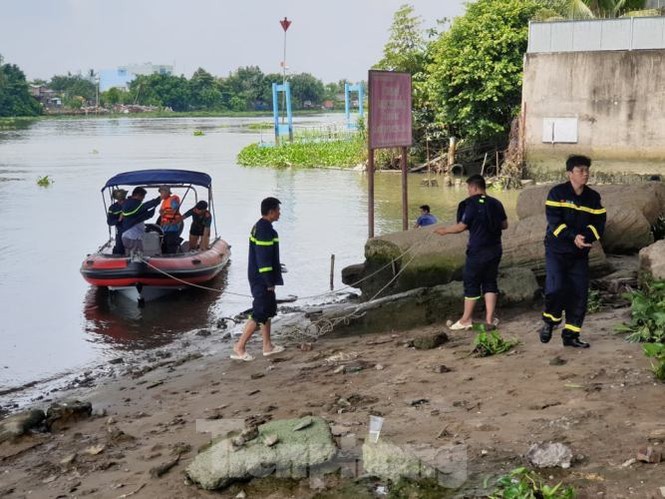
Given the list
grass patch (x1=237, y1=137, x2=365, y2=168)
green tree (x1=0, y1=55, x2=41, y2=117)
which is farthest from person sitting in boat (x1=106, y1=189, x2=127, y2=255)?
green tree (x1=0, y1=55, x2=41, y2=117)

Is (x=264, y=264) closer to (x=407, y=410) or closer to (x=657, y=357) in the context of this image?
(x=407, y=410)

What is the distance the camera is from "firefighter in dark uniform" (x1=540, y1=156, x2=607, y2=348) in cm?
700

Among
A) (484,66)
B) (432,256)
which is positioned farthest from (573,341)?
(484,66)

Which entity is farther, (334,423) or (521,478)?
(334,423)

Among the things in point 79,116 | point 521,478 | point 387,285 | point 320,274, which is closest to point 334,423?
point 521,478

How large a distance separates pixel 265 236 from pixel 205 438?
271 centimetres

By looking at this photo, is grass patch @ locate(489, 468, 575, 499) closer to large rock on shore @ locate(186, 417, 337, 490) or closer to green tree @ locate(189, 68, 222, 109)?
large rock on shore @ locate(186, 417, 337, 490)

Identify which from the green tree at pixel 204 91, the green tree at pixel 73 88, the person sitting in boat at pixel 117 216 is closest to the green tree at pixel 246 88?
the green tree at pixel 204 91

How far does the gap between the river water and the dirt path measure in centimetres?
348

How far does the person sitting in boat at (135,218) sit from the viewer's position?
13859mm

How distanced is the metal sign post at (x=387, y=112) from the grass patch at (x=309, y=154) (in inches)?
994

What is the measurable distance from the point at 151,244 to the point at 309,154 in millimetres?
27843

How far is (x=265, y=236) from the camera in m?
8.48

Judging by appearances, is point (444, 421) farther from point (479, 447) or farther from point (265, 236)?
point (265, 236)
